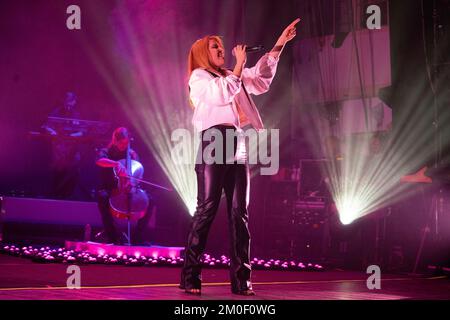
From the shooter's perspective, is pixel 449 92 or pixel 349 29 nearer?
pixel 449 92

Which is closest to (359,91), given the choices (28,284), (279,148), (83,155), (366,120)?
(366,120)

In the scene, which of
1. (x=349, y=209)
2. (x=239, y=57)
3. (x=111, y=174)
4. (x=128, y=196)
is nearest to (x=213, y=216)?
(x=239, y=57)

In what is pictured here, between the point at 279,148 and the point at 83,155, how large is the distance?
137 inches

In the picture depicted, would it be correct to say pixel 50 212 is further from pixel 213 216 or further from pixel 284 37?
pixel 284 37

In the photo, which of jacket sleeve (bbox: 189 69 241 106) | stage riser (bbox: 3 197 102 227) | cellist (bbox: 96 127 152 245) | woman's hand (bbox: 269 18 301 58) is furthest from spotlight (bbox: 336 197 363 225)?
jacket sleeve (bbox: 189 69 241 106)

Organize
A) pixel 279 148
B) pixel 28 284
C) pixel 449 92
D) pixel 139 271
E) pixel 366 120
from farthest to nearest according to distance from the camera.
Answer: pixel 279 148
pixel 366 120
pixel 449 92
pixel 139 271
pixel 28 284

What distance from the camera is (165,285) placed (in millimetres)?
4504

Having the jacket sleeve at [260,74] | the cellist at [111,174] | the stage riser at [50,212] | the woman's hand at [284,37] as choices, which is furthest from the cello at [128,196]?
the woman's hand at [284,37]

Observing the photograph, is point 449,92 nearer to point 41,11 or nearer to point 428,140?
point 428,140

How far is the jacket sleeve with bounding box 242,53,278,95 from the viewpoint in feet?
13.5

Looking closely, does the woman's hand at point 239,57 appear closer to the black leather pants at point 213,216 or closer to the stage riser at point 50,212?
the black leather pants at point 213,216

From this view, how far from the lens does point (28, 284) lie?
4109 millimetres

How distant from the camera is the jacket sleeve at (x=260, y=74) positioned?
4116mm

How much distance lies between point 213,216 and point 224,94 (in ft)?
2.65
